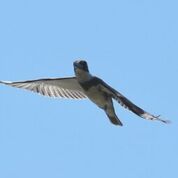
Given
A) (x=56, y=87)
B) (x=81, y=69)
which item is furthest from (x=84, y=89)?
(x=56, y=87)

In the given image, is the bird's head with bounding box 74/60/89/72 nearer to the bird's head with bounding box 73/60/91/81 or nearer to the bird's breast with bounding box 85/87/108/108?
the bird's head with bounding box 73/60/91/81

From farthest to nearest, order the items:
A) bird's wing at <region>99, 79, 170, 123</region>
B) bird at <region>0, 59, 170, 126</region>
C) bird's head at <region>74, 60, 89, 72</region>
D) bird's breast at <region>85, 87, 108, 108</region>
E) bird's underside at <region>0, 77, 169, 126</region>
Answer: bird's underside at <region>0, 77, 169, 126</region>
bird's head at <region>74, 60, 89, 72</region>
bird's breast at <region>85, 87, 108, 108</region>
bird at <region>0, 59, 170, 126</region>
bird's wing at <region>99, 79, 170, 123</region>

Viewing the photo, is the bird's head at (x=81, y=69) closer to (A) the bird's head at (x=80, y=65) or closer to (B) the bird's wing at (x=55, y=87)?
(A) the bird's head at (x=80, y=65)

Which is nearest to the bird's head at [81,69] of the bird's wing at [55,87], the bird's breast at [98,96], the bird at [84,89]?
the bird at [84,89]

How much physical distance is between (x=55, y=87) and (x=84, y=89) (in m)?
2.12

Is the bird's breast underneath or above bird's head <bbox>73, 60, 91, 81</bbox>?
underneath

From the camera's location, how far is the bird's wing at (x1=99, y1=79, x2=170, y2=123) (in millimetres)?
16172

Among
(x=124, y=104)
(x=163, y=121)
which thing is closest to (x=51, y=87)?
(x=124, y=104)

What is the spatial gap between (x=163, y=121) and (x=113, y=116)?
13.8ft

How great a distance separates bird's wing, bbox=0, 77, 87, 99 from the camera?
67.4ft

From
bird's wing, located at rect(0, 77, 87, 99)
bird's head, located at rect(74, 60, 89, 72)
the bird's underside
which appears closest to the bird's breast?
bird's head, located at rect(74, 60, 89, 72)

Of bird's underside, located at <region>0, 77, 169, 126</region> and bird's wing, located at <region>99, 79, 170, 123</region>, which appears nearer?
bird's wing, located at <region>99, 79, 170, 123</region>

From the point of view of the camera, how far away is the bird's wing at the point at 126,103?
1617 centimetres

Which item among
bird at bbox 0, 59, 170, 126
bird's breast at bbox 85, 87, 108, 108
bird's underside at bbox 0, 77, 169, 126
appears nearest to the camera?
bird at bbox 0, 59, 170, 126
